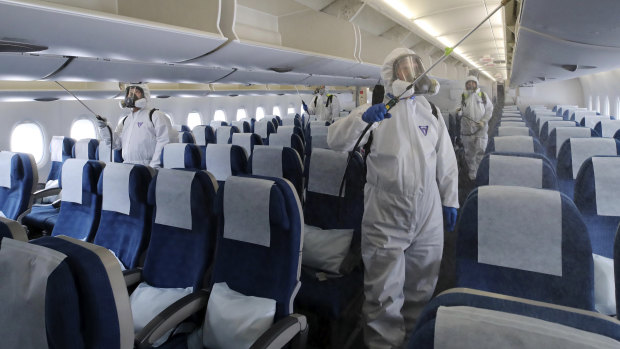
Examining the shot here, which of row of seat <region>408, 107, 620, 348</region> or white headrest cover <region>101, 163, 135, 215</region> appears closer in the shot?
row of seat <region>408, 107, 620, 348</region>

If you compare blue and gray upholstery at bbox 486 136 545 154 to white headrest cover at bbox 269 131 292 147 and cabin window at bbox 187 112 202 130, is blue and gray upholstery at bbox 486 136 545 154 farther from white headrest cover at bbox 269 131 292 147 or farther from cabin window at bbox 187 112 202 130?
cabin window at bbox 187 112 202 130

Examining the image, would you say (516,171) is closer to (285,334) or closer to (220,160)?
(285,334)

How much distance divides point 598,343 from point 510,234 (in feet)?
3.51

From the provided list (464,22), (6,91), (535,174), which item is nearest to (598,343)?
(535,174)

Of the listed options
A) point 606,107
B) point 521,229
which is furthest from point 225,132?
point 606,107

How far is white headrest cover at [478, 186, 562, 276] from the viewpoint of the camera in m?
1.51

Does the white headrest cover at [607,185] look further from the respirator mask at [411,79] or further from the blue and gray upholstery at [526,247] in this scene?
the respirator mask at [411,79]

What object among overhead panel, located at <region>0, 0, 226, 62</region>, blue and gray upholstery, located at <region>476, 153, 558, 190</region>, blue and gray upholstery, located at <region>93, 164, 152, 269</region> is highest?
overhead panel, located at <region>0, 0, 226, 62</region>

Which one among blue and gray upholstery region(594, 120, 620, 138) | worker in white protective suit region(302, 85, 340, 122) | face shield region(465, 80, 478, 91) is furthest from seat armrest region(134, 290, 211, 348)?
worker in white protective suit region(302, 85, 340, 122)

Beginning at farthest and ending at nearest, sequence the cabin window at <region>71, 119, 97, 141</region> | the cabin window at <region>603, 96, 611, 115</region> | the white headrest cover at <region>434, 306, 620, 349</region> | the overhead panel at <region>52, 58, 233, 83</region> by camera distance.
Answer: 1. the cabin window at <region>603, 96, 611, 115</region>
2. the cabin window at <region>71, 119, 97, 141</region>
3. the overhead panel at <region>52, 58, 233, 83</region>
4. the white headrest cover at <region>434, 306, 620, 349</region>

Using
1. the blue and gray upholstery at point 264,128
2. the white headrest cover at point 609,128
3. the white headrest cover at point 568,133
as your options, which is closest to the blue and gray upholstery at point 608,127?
the white headrest cover at point 609,128

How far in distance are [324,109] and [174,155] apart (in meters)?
7.06

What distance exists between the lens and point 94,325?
109cm

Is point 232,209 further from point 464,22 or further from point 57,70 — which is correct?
point 464,22
